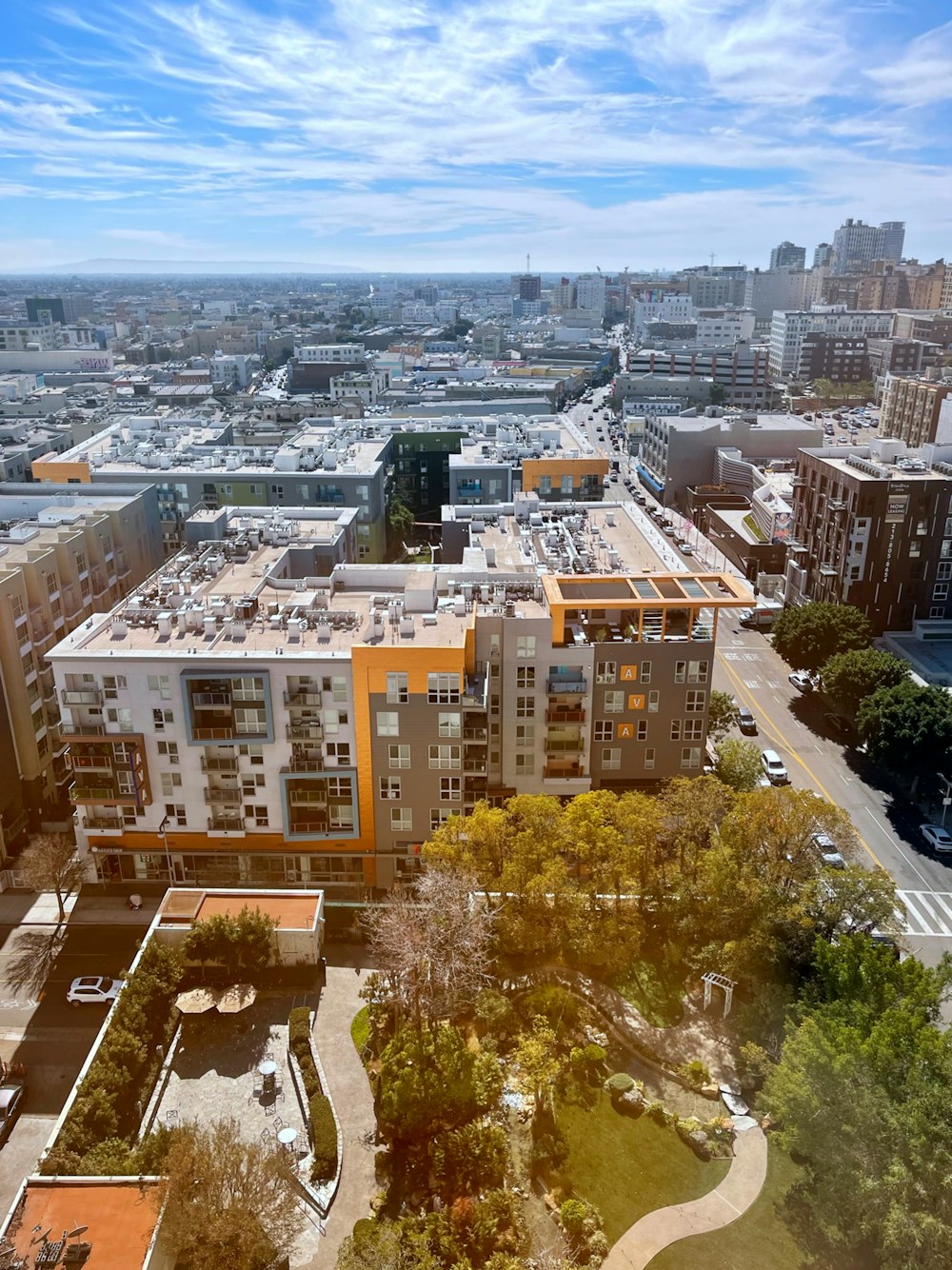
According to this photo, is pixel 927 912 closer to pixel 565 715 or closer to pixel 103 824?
pixel 565 715

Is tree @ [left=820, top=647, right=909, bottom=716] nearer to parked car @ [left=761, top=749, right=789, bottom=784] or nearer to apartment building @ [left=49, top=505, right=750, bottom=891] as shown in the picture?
parked car @ [left=761, top=749, right=789, bottom=784]

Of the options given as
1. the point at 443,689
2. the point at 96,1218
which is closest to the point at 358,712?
the point at 443,689

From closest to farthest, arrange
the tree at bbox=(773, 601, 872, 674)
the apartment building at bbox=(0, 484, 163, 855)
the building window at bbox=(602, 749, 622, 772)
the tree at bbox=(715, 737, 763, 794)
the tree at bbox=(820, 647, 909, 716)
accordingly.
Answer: the building window at bbox=(602, 749, 622, 772) → the tree at bbox=(715, 737, 763, 794) → the apartment building at bbox=(0, 484, 163, 855) → the tree at bbox=(820, 647, 909, 716) → the tree at bbox=(773, 601, 872, 674)

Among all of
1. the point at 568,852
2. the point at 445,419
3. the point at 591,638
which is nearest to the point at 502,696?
the point at 591,638

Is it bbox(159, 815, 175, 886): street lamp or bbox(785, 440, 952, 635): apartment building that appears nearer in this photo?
bbox(159, 815, 175, 886): street lamp

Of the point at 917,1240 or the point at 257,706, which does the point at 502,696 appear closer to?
the point at 257,706

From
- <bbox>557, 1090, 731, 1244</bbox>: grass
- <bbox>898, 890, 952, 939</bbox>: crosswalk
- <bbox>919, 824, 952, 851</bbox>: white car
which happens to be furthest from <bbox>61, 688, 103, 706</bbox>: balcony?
<bbox>919, 824, 952, 851</bbox>: white car

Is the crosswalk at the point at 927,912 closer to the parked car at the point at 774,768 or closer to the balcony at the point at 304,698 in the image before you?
the parked car at the point at 774,768
